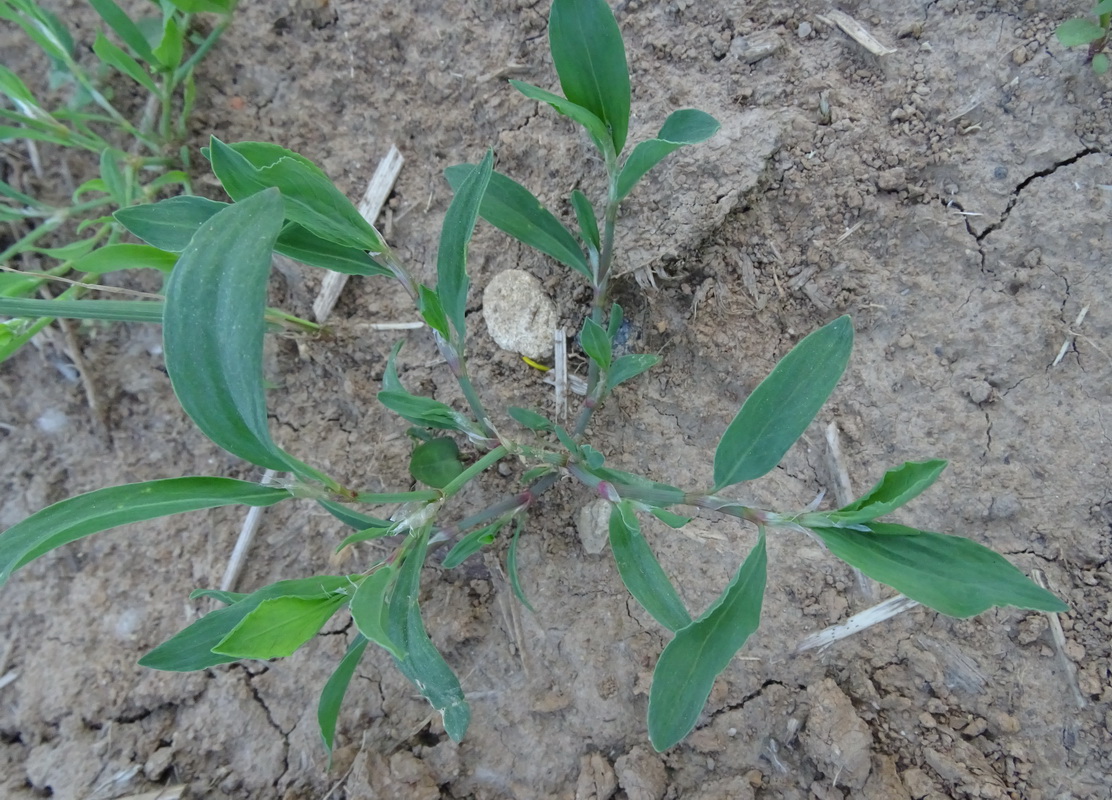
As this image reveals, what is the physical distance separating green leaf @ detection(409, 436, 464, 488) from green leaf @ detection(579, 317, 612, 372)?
1.50 feet

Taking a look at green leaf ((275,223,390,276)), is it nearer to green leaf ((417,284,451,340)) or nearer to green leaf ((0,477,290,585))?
green leaf ((417,284,451,340))

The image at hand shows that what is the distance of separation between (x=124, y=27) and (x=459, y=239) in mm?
1380

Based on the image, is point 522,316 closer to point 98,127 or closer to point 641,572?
point 641,572

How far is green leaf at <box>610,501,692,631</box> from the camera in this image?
1.33m

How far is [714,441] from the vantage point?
1749mm

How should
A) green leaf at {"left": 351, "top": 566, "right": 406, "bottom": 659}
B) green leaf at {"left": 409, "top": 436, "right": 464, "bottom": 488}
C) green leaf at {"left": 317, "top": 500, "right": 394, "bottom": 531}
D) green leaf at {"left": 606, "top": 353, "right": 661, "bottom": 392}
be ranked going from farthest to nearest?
green leaf at {"left": 409, "top": 436, "right": 464, "bottom": 488} → green leaf at {"left": 606, "top": 353, "right": 661, "bottom": 392} → green leaf at {"left": 317, "top": 500, "right": 394, "bottom": 531} → green leaf at {"left": 351, "top": 566, "right": 406, "bottom": 659}

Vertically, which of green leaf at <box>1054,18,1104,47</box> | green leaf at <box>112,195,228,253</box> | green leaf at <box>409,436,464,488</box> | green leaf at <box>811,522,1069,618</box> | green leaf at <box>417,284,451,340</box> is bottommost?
green leaf at <box>409,436,464,488</box>

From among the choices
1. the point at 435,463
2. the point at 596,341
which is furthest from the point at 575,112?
the point at 435,463

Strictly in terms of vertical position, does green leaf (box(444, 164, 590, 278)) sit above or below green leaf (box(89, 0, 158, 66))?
below

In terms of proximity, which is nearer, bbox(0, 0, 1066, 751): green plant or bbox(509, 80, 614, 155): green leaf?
bbox(0, 0, 1066, 751): green plant

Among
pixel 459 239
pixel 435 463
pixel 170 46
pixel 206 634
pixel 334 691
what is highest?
pixel 170 46

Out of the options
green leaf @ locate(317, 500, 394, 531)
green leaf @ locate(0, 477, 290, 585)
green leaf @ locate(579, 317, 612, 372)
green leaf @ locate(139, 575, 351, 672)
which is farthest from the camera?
green leaf @ locate(579, 317, 612, 372)

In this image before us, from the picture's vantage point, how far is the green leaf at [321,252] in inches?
53.0

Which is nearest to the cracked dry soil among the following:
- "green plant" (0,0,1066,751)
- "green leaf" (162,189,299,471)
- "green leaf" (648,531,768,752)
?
"green plant" (0,0,1066,751)
